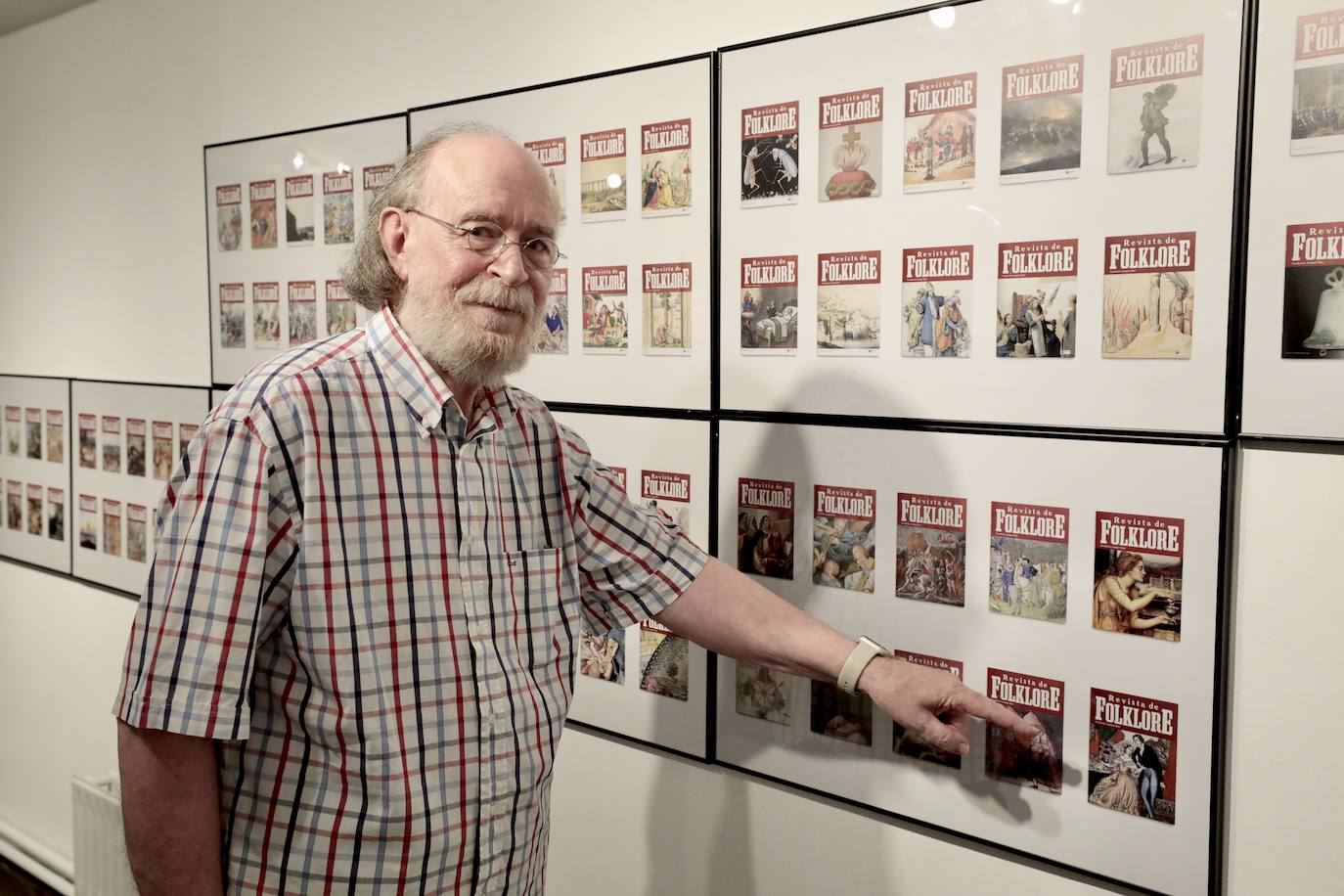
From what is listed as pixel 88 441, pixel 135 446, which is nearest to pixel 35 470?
pixel 88 441

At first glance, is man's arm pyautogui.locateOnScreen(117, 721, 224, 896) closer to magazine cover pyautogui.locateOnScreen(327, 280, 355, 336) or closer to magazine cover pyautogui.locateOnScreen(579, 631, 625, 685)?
magazine cover pyautogui.locateOnScreen(579, 631, 625, 685)

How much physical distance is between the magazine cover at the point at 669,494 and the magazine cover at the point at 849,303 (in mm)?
346

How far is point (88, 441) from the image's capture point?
2.85 m

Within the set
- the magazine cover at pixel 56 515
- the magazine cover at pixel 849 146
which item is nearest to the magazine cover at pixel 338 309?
the magazine cover at pixel 849 146

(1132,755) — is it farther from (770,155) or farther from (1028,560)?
(770,155)

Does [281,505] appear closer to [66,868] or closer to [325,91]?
[325,91]

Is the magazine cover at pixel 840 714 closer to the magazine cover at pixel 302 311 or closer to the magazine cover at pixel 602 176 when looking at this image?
the magazine cover at pixel 602 176

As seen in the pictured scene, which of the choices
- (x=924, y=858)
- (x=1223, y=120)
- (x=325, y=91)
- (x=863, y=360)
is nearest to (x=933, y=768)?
(x=924, y=858)

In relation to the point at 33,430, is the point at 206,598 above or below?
below

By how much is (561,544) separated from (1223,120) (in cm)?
96

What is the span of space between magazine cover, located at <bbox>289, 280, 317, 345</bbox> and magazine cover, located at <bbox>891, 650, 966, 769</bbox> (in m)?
1.47

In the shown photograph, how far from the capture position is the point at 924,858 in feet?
4.81

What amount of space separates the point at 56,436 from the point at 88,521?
1.03ft

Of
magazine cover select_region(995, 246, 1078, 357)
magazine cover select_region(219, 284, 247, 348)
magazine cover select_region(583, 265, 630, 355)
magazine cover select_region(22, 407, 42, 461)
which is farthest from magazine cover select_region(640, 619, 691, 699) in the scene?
magazine cover select_region(22, 407, 42, 461)
